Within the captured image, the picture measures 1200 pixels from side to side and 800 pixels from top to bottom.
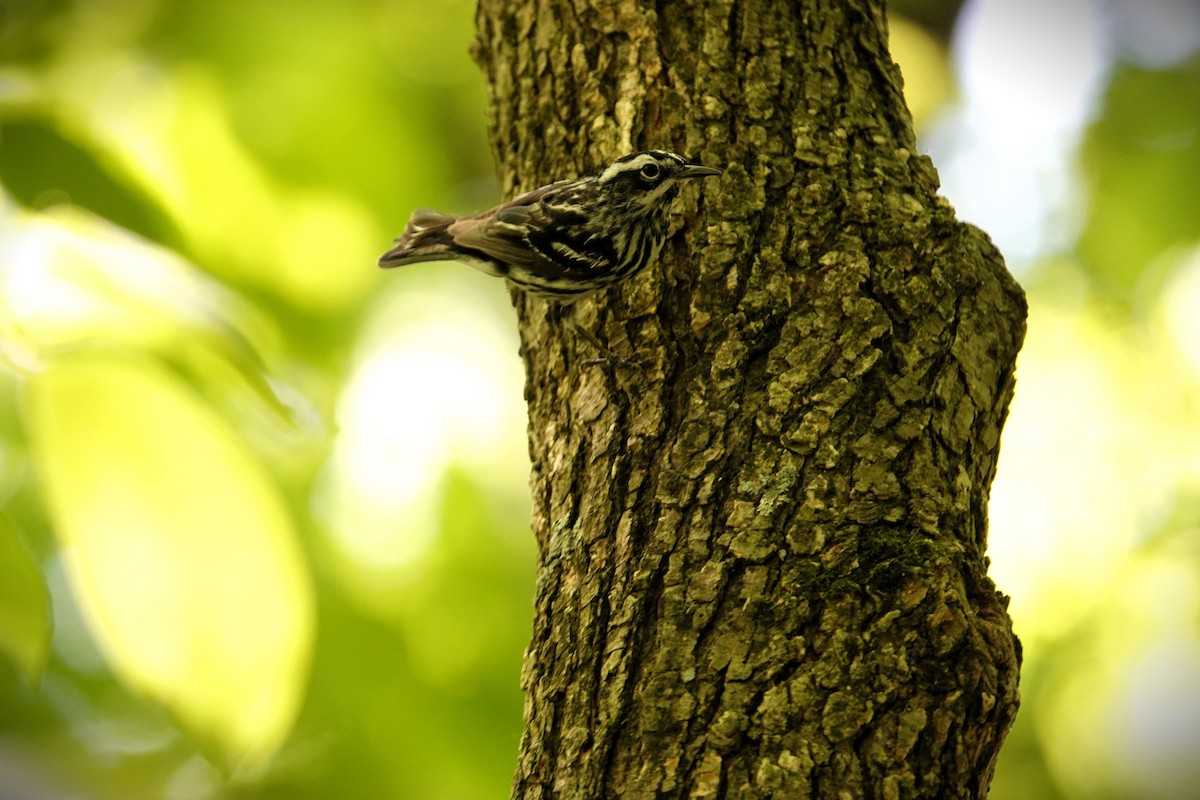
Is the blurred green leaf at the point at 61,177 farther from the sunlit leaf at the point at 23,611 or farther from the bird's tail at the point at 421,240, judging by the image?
the bird's tail at the point at 421,240

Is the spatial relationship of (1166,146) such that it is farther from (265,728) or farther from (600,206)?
(265,728)

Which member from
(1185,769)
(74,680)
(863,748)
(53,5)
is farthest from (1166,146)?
(74,680)

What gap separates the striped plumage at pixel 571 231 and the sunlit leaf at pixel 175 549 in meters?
2.18

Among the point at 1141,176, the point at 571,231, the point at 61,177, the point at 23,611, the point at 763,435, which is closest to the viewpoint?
the point at 23,611

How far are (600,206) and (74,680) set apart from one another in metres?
3.13

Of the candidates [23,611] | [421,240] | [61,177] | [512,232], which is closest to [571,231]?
[512,232]

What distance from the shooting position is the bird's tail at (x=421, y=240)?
14.1 feet

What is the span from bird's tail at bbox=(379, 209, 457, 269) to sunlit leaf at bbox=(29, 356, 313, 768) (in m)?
2.75

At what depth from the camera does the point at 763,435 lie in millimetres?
2893

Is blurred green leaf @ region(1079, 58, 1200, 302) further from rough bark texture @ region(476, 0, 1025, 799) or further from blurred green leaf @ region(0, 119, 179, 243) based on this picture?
blurred green leaf @ region(0, 119, 179, 243)

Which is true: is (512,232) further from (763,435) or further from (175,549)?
(175,549)

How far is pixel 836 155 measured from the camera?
343 centimetres

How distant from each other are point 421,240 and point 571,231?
653 mm

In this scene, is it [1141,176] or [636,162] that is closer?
[636,162]
